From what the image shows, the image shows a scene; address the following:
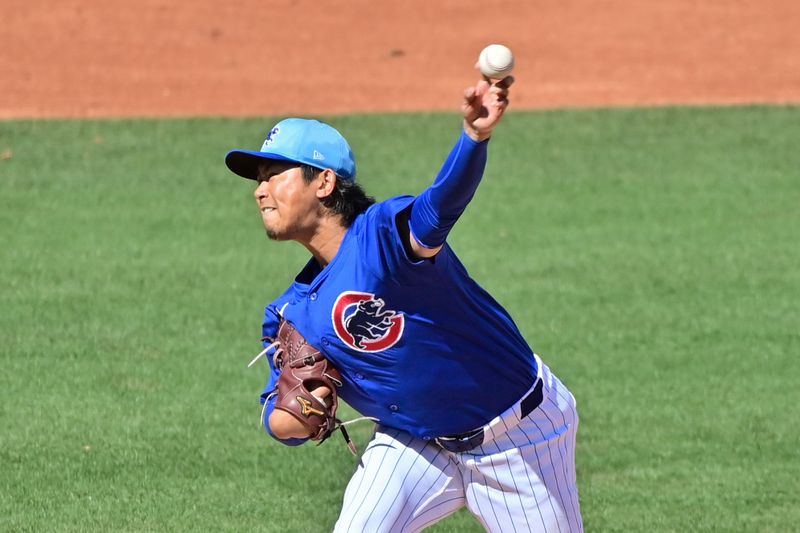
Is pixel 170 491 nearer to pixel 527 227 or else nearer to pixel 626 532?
pixel 626 532

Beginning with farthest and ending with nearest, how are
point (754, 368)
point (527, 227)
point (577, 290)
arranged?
point (527, 227) → point (577, 290) → point (754, 368)

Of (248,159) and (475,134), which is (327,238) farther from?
(475,134)

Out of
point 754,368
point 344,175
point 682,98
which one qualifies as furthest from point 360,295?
point 682,98

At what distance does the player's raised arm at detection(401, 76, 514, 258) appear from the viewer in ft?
11.8

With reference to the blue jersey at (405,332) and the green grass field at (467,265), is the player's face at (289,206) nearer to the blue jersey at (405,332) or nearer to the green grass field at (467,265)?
the blue jersey at (405,332)

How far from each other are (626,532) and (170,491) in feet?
6.48

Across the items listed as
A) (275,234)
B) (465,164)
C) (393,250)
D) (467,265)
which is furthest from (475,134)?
(467,265)

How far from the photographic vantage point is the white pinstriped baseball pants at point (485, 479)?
4.27 metres

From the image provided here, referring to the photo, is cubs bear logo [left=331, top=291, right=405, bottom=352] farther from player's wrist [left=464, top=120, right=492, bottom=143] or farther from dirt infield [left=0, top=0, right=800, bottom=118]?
dirt infield [left=0, top=0, right=800, bottom=118]

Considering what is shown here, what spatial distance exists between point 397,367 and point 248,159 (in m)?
0.79

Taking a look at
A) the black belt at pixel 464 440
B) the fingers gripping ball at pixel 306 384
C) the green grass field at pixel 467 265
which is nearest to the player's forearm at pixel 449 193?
the fingers gripping ball at pixel 306 384

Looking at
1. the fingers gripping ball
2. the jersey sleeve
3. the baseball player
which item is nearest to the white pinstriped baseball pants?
the baseball player

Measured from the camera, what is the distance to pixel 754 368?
25.3ft

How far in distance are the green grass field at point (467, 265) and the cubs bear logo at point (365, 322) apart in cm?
191
